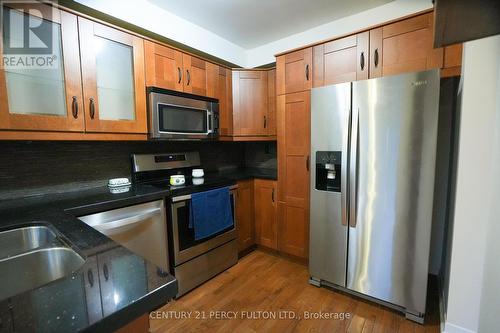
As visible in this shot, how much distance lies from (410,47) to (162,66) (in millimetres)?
1935

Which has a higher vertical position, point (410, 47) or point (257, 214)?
point (410, 47)

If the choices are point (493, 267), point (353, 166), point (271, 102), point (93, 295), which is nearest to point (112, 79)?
point (271, 102)

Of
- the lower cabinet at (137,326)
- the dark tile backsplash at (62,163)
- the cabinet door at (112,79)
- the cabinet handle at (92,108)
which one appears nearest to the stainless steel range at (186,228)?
the dark tile backsplash at (62,163)

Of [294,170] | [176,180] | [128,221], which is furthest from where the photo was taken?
[294,170]

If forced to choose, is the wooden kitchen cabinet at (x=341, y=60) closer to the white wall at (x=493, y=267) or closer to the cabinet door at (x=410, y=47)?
the cabinet door at (x=410, y=47)

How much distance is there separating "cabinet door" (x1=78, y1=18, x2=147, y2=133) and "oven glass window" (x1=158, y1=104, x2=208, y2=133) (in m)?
0.15

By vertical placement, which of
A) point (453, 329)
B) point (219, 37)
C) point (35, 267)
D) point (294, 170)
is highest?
point (219, 37)

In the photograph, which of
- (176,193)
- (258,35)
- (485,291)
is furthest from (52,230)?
(258,35)

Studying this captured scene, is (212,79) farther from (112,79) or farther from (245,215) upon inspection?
(245,215)

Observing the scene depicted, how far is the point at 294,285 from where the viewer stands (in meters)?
2.06

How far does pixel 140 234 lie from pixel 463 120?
2.18m

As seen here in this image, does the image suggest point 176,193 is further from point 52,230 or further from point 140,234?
point 52,230

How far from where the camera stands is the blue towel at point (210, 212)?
1.94 meters

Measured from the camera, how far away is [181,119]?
2.06 m
